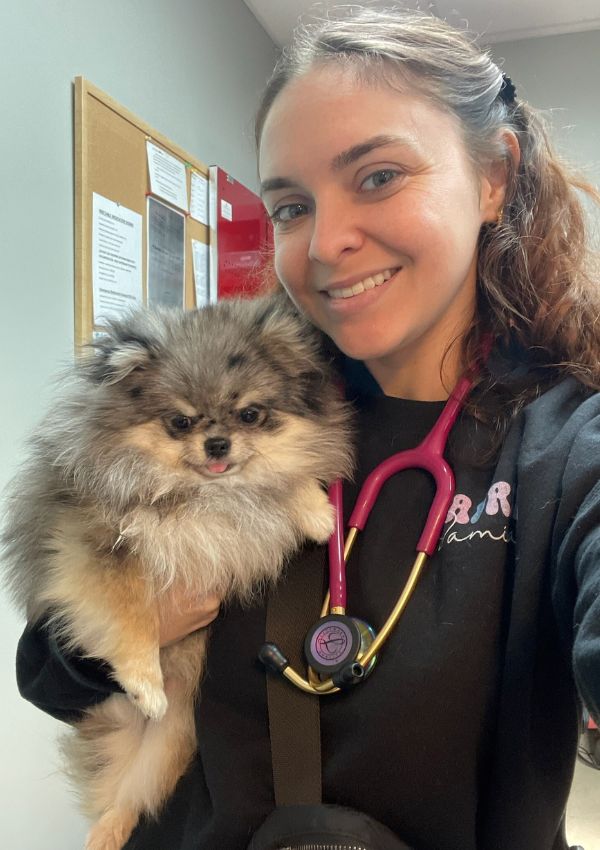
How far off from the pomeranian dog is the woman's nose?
271mm

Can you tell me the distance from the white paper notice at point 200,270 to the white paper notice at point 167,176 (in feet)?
0.61

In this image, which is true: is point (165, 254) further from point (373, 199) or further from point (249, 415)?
point (373, 199)

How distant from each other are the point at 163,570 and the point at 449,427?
1.77ft

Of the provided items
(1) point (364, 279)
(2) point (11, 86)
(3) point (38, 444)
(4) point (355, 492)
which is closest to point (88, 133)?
(2) point (11, 86)

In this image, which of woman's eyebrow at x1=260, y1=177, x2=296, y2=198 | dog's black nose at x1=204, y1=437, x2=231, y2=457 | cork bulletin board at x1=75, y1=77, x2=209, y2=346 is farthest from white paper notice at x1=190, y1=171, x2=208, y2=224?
dog's black nose at x1=204, y1=437, x2=231, y2=457

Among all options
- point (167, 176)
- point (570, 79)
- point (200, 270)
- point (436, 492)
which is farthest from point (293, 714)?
point (570, 79)

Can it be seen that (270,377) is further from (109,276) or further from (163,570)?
(109,276)

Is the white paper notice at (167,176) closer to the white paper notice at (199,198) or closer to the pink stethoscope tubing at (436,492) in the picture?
the white paper notice at (199,198)

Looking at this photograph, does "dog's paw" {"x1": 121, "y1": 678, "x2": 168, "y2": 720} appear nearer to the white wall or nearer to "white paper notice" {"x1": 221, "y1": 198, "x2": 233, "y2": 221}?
the white wall

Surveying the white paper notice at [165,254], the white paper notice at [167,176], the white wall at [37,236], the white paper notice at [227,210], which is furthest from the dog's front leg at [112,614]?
the white paper notice at [227,210]

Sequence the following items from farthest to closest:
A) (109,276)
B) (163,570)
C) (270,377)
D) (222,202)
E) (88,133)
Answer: (222,202) < (109,276) < (88,133) < (270,377) < (163,570)

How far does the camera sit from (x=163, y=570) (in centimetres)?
119

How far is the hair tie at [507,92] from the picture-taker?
4.14 ft

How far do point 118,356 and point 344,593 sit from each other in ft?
1.94
